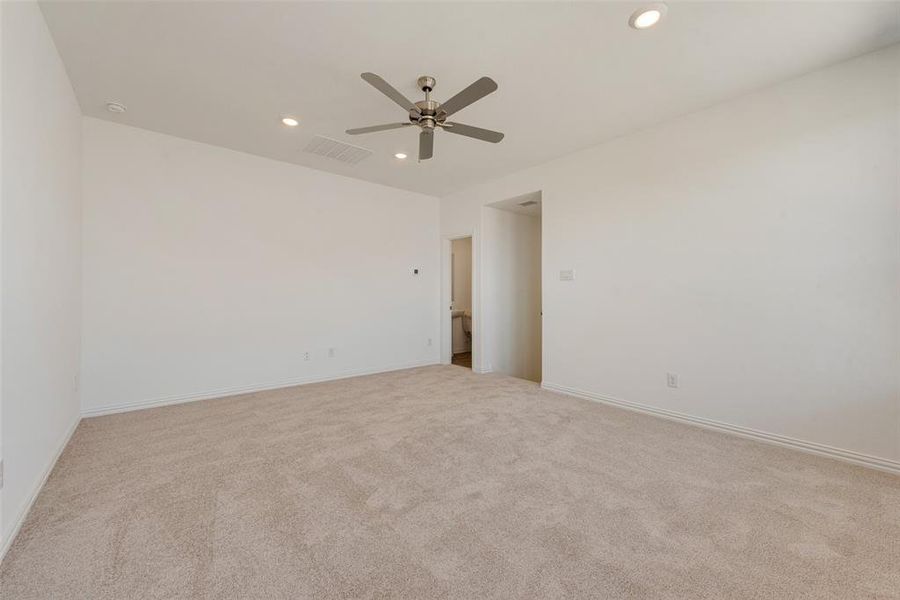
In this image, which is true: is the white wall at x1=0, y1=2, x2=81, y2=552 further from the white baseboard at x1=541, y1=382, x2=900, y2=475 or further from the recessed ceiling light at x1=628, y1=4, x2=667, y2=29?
the white baseboard at x1=541, y1=382, x2=900, y2=475

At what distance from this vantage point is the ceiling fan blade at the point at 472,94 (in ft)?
6.60

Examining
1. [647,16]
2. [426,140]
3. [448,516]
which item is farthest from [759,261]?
[448,516]

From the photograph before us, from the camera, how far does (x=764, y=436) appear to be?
265 cm

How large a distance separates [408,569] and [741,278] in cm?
311

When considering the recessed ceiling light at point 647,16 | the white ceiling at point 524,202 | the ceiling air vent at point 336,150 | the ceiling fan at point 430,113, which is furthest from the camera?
the white ceiling at point 524,202

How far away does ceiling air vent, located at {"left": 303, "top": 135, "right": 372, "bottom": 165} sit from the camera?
11.9 ft

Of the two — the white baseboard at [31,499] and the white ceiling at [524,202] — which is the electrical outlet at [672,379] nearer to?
the white ceiling at [524,202]

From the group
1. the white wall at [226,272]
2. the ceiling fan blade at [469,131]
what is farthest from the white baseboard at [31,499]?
the ceiling fan blade at [469,131]

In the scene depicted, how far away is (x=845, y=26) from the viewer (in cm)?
204

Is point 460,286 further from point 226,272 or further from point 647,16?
point 647,16

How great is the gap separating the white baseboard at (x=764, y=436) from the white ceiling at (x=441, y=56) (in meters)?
2.65

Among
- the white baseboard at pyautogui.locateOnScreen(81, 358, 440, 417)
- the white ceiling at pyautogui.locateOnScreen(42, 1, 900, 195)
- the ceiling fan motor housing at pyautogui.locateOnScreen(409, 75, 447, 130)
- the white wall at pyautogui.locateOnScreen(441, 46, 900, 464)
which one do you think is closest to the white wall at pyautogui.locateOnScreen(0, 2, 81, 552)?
the white ceiling at pyautogui.locateOnScreen(42, 1, 900, 195)

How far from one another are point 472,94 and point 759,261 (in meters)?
2.52

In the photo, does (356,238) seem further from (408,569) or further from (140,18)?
(408,569)
